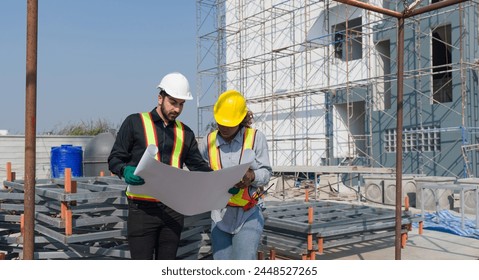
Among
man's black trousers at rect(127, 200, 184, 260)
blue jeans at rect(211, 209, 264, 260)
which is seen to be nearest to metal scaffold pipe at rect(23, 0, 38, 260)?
man's black trousers at rect(127, 200, 184, 260)

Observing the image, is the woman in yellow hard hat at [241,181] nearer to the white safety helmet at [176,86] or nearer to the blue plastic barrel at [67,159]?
the white safety helmet at [176,86]

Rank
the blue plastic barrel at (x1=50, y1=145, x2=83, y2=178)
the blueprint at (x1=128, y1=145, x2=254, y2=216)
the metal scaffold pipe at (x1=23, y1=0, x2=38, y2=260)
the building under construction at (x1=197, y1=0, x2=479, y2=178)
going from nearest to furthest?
the metal scaffold pipe at (x1=23, y1=0, x2=38, y2=260) → the blueprint at (x1=128, y1=145, x2=254, y2=216) → the blue plastic barrel at (x1=50, y1=145, x2=83, y2=178) → the building under construction at (x1=197, y1=0, x2=479, y2=178)

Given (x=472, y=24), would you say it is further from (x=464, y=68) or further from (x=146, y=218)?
(x=146, y=218)

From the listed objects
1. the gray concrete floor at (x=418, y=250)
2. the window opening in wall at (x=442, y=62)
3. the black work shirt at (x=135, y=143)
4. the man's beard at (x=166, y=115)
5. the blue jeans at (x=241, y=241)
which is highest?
the window opening in wall at (x=442, y=62)

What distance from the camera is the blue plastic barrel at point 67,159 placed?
11.5 m

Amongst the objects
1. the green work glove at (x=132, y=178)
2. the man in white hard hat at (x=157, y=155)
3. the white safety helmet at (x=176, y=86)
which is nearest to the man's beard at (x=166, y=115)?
the man in white hard hat at (x=157, y=155)

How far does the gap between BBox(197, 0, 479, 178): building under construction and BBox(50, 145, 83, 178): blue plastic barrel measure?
8.30m

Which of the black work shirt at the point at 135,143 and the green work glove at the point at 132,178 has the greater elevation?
the black work shirt at the point at 135,143

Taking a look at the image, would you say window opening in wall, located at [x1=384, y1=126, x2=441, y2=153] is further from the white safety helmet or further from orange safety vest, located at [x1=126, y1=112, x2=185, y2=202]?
the white safety helmet

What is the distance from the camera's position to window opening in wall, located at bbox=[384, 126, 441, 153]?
15.0 m

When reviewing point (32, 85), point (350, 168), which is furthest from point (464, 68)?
point (32, 85)

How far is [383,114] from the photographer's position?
1659cm

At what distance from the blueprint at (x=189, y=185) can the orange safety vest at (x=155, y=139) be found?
14 cm

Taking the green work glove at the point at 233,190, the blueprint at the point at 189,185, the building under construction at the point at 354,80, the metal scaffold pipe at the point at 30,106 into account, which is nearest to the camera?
the metal scaffold pipe at the point at 30,106
